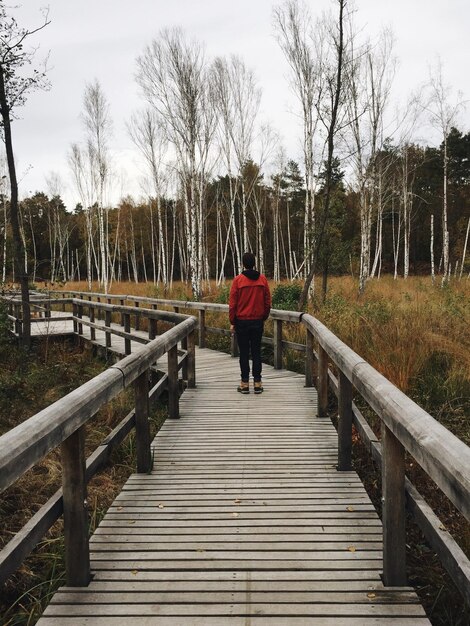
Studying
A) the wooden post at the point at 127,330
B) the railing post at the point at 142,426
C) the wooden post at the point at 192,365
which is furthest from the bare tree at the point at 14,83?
the railing post at the point at 142,426

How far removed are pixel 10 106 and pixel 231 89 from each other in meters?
15.1

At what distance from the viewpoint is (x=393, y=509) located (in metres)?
2.34

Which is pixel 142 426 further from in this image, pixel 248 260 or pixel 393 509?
pixel 248 260

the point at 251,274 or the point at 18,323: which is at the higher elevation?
the point at 251,274

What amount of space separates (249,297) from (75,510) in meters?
4.26

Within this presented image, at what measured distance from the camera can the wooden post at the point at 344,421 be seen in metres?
3.79

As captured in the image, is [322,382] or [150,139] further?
[150,139]

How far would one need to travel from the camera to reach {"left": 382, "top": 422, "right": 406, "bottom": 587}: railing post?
2.31m

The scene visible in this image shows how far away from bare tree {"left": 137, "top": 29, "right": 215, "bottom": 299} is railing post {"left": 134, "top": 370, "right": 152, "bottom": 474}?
15090mm

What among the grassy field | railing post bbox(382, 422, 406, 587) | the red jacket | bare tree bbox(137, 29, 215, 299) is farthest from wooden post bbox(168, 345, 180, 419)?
bare tree bbox(137, 29, 215, 299)

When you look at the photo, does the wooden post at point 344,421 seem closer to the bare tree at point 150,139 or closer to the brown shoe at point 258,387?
the brown shoe at point 258,387

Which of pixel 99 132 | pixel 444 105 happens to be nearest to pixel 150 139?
pixel 99 132

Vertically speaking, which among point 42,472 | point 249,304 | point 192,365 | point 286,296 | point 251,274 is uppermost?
point 251,274

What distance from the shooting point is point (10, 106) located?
1079 centimetres
